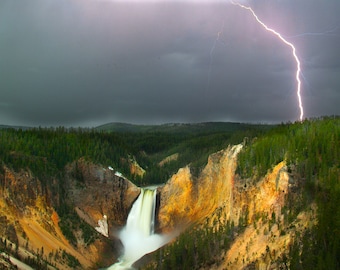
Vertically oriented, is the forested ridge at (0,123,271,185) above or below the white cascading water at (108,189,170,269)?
above

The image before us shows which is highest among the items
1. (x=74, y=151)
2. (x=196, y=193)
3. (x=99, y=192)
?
(x=74, y=151)

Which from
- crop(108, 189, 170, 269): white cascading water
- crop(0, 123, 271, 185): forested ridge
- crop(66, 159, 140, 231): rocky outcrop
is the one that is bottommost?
crop(108, 189, 170, 269): white cascading water

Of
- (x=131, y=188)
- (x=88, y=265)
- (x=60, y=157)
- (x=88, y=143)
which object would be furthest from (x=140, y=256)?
(x=88, y=143)

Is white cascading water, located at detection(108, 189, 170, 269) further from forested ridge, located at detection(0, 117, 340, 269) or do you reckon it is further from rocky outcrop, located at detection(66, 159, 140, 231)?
forested ridge, located at detection(0, 117, 340, 269)

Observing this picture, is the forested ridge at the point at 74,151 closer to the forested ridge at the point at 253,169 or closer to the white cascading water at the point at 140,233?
the forested ridge at the point at 253,169

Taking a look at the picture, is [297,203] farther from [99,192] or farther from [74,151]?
[74,151]

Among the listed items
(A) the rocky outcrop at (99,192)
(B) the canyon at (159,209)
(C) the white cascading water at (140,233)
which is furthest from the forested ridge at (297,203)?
(A) the rocky outcrop at (99,192)

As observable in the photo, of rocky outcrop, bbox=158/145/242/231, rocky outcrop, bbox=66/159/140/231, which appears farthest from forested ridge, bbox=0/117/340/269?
rocky outcrop, bbox=158/145/242/231

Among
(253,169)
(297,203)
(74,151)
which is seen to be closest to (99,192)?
(74,151)
